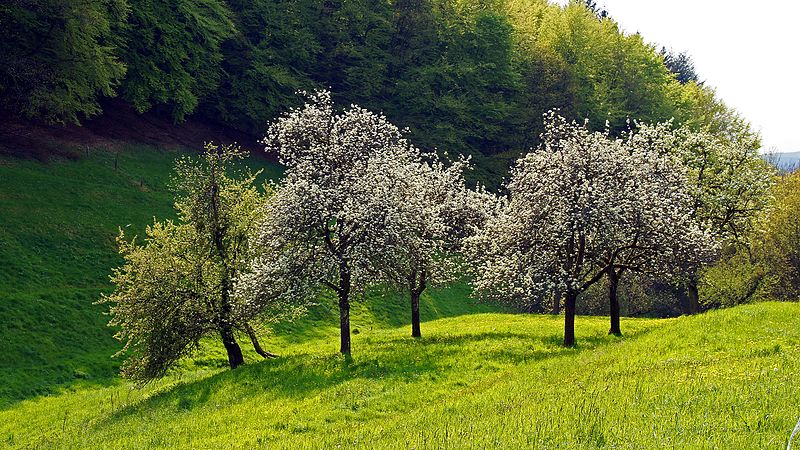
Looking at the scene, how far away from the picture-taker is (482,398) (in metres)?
17.6

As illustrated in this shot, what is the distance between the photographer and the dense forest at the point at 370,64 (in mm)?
51925

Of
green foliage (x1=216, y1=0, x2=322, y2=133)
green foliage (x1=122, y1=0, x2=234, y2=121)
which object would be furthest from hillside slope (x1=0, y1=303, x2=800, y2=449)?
green foliage (x1=216, y1=0, x2=322, y2=133)

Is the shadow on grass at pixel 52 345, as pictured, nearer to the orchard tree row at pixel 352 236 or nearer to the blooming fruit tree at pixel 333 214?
the orchard tree row at pixel 352 236

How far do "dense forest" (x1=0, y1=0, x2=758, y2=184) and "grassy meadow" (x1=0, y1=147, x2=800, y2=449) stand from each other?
12.4 m

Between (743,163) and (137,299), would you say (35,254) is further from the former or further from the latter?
(743,163)

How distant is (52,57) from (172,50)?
13492 millimetres

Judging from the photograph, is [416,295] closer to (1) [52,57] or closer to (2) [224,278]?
(2) [224,278]

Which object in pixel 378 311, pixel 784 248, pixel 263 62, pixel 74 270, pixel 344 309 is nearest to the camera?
pixel 344 309

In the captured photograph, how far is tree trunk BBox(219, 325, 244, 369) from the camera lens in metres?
30.7

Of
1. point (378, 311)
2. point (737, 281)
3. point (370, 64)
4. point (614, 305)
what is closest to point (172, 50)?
point (370, 64)

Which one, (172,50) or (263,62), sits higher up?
(263,62)

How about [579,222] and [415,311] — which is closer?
[579,222]

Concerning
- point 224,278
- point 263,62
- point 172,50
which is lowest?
point 224,278

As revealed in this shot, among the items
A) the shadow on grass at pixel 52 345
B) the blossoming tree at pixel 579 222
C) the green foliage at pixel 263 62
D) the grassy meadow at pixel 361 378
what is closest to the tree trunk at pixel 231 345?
the grassy meadow at pixel 361 378
